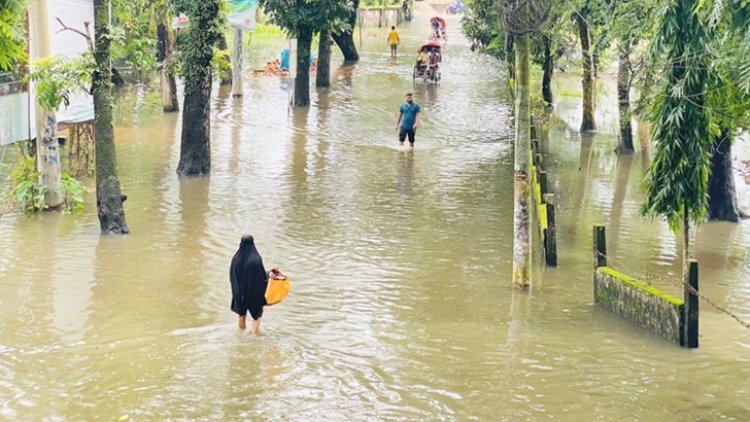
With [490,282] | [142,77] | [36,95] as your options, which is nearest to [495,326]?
[490,282]

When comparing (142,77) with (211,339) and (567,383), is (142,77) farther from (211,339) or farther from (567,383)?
(567,383)

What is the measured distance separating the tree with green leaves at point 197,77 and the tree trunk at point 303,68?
9.01 meters

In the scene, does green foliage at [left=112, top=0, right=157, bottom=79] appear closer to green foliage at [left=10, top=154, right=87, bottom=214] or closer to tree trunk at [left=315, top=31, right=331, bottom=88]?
green foliage at [left=10, top=154, right=87, bottom=214]

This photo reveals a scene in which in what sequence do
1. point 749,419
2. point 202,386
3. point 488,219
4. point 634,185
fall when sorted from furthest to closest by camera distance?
point 634,185 → point 488,219 → point 202,386 → point 749,419

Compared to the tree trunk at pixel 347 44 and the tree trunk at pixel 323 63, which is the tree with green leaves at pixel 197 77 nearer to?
the tree trunk at pixel 323 63

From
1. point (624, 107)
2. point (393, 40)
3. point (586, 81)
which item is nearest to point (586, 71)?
point (586, 81)

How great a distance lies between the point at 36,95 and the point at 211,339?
7121 millimetres

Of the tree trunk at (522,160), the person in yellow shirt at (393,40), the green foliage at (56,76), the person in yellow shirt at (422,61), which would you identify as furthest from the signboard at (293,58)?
the person in yellow shirt at (393,40)

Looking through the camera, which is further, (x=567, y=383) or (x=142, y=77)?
(x=142, y=77)

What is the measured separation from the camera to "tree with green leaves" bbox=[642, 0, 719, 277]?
38.4 feet

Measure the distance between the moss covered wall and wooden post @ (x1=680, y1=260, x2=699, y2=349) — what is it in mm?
Result: 105

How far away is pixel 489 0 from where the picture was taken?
2692 centimetres

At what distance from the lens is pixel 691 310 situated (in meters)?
11.5

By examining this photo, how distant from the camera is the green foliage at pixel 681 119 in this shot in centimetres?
1171
